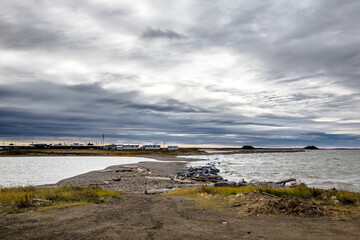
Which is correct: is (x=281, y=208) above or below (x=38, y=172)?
above

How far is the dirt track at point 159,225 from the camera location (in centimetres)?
873

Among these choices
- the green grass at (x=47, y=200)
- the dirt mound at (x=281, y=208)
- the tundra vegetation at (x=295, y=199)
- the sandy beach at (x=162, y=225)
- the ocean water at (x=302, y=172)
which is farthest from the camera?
the ocean water at (x=302, y=172)

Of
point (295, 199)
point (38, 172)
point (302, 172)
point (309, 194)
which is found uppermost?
point (295, 199)

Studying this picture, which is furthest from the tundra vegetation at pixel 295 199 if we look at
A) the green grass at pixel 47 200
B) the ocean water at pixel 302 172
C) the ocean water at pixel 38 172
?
the ocean water at pixel 38 172

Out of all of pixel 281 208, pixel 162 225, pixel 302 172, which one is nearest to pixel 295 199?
pixel 281 208

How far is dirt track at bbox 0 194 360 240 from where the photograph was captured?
873 cm

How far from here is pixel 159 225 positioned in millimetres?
9922

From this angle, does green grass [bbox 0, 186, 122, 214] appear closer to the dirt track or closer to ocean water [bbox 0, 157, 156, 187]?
the dirt track

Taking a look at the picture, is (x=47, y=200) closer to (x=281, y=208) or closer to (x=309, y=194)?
(x=281, y=208)

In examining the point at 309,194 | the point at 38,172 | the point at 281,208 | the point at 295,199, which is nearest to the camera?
the point at 281,208

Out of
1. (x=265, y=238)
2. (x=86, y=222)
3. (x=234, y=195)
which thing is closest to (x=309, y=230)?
(x=265, y=238)

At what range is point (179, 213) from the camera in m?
11.9

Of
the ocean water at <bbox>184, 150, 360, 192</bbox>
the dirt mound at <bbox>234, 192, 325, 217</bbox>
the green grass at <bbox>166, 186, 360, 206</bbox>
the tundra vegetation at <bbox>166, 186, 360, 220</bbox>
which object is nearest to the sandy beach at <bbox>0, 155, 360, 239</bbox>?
the dirt mound at <bbox>234, 192, 325, 217</bbox>

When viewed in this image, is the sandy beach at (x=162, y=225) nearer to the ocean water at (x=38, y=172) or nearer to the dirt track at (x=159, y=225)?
the dirt track at (x=159, y=225)
